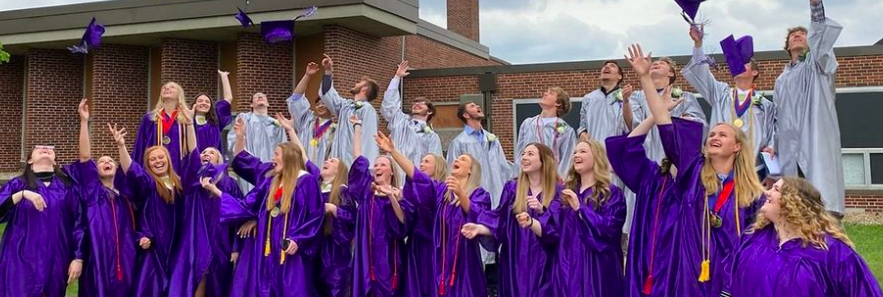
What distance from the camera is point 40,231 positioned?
6102 millimetres

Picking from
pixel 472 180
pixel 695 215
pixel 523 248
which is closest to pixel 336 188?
pixel 472 180

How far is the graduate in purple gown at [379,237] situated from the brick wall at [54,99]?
1538 centimetres

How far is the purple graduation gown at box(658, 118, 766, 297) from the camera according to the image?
4.41 m

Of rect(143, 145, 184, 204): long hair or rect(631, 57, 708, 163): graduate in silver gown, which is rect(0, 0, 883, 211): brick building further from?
rect(143, 145, 184, 204): long hair

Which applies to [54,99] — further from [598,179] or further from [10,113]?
[598,179]

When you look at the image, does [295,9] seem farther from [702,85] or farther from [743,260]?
[743,260]

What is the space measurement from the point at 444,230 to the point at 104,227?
9.38 ft

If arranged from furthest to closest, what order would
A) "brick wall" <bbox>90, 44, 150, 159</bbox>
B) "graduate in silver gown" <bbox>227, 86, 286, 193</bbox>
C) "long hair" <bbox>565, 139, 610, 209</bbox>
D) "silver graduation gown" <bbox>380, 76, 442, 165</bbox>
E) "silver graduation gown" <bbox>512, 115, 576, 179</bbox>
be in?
A: 1. "brick wall" <bbox>90, 44, 150, 159</bbox>
2. "graduate in silver gown" <bbox>227, 86, 286, 193</bbox>
3. "silver graduation gown" <bbox>380, 76, 442, 165</bbox>
4. "silver graduation gown" <bbox>512, 115, 576, 179</bbox>
5. "long hair" <bbox>565, 139, 610, 209</bbox>

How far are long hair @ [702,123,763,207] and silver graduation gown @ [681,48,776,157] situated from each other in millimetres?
1518

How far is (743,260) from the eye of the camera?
3.69 metres

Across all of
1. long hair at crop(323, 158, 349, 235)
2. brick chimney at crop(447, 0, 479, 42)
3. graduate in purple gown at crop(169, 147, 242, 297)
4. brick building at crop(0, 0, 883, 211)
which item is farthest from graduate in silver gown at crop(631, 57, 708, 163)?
brick chimney at crop(447, 0, 479, 42)

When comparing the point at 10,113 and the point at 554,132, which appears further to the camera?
the point at 10,113

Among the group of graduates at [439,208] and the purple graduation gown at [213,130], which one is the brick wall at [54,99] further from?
the group of graduates at [439,208]

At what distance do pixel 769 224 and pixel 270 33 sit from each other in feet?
22.4
